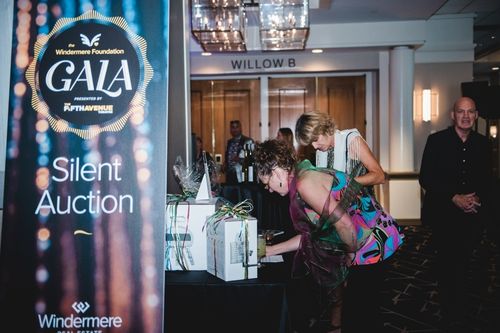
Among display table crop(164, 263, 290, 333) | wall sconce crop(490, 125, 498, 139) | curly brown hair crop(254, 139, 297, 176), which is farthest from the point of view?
wall sconce crop(490, 125, 498, 139)

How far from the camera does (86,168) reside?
180 cm

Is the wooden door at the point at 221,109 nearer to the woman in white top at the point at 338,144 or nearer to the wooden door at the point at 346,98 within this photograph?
the wooden door at the point at 346,98

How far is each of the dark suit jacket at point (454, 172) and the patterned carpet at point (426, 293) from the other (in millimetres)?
747

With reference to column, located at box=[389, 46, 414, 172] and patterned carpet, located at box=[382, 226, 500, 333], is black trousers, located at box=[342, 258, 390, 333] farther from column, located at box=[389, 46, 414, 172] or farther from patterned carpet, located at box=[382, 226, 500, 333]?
column, located at box=[389, 46, 414, 172]

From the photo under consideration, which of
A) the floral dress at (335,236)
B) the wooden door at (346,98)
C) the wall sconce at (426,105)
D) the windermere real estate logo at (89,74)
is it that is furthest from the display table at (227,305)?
the wooden door at (346,98)

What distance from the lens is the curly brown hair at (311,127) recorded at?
8.50ft

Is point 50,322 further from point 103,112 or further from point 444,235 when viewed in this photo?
point 444,235

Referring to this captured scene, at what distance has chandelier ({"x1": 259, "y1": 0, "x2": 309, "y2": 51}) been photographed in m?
4.16

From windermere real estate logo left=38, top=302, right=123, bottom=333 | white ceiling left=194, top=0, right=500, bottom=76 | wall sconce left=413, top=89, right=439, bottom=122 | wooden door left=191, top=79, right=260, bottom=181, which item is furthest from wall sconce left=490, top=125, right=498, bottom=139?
windermere real estate logo left=38, top=302, right=123, bottom=333

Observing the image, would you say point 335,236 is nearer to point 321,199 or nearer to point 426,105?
point 321,199

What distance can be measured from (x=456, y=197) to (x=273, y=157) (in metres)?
1.53

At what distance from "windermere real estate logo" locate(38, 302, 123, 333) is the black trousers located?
3.21ft

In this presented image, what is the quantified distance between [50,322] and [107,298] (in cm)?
24

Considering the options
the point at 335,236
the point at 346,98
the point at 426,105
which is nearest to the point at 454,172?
the point at 335,236
